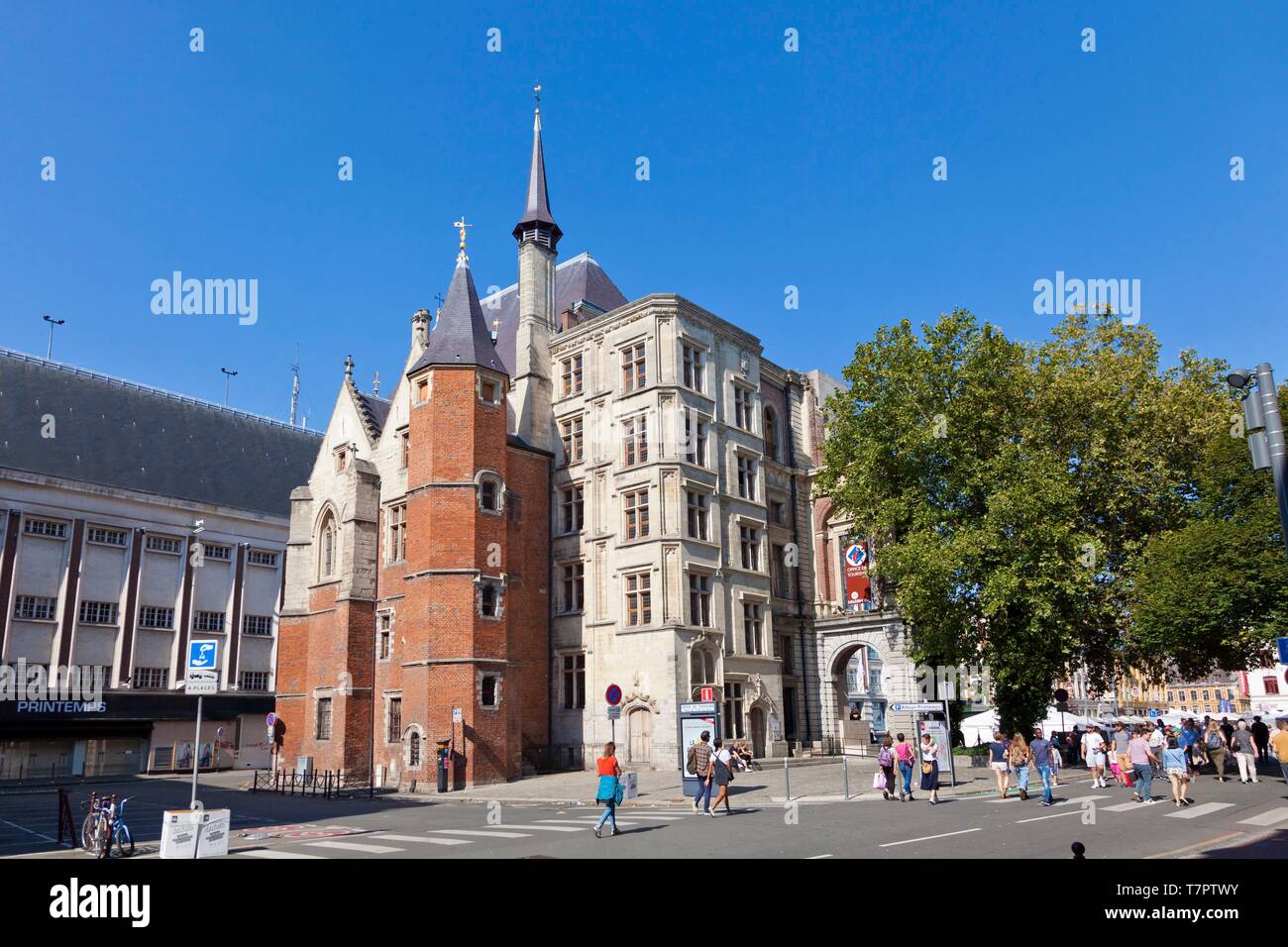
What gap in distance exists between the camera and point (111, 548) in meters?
50.3

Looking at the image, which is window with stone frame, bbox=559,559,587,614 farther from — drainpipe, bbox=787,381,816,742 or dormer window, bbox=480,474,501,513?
drainpipe, bbox=787,381,816,742

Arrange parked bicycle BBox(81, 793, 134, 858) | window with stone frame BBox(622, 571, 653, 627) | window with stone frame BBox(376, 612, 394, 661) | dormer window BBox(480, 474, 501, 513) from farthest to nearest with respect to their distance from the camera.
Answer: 1. window with stone frame BBox(376, 612, 394, 661)
2. window with stone frame BBox(622, 571, 653, 627)
3. dormer window BBox(480, 474, 501, 513)
4. parked bicycle BBox(81, 793, 134, 858)

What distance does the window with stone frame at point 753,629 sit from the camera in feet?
126

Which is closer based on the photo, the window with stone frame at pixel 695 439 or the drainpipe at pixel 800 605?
the window with stone frame at pixel 695 439

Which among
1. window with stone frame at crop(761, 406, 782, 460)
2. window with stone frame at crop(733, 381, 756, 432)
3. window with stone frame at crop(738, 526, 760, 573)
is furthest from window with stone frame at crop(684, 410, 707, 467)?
window with stone frame at crop(761, 406, 782, 460)

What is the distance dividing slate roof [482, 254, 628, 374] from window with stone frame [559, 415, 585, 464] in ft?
19.1

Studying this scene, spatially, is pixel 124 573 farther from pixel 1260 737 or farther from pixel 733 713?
pixel 1260 737

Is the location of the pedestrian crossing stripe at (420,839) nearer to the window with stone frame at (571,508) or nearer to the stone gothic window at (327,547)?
the window with stone frame at (571,508)

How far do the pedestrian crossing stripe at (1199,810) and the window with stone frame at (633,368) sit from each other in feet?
79.4

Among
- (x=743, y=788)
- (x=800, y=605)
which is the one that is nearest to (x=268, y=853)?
(x=743, y=788)

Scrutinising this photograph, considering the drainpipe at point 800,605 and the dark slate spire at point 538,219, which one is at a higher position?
the dark slate spire at point 538,219

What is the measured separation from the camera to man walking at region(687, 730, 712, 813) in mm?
20812

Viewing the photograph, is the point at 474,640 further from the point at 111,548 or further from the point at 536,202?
the point at 111,548

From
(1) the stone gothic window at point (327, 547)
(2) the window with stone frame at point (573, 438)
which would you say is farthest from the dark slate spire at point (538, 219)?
(1) the stone gothic window at point (327, 547)
